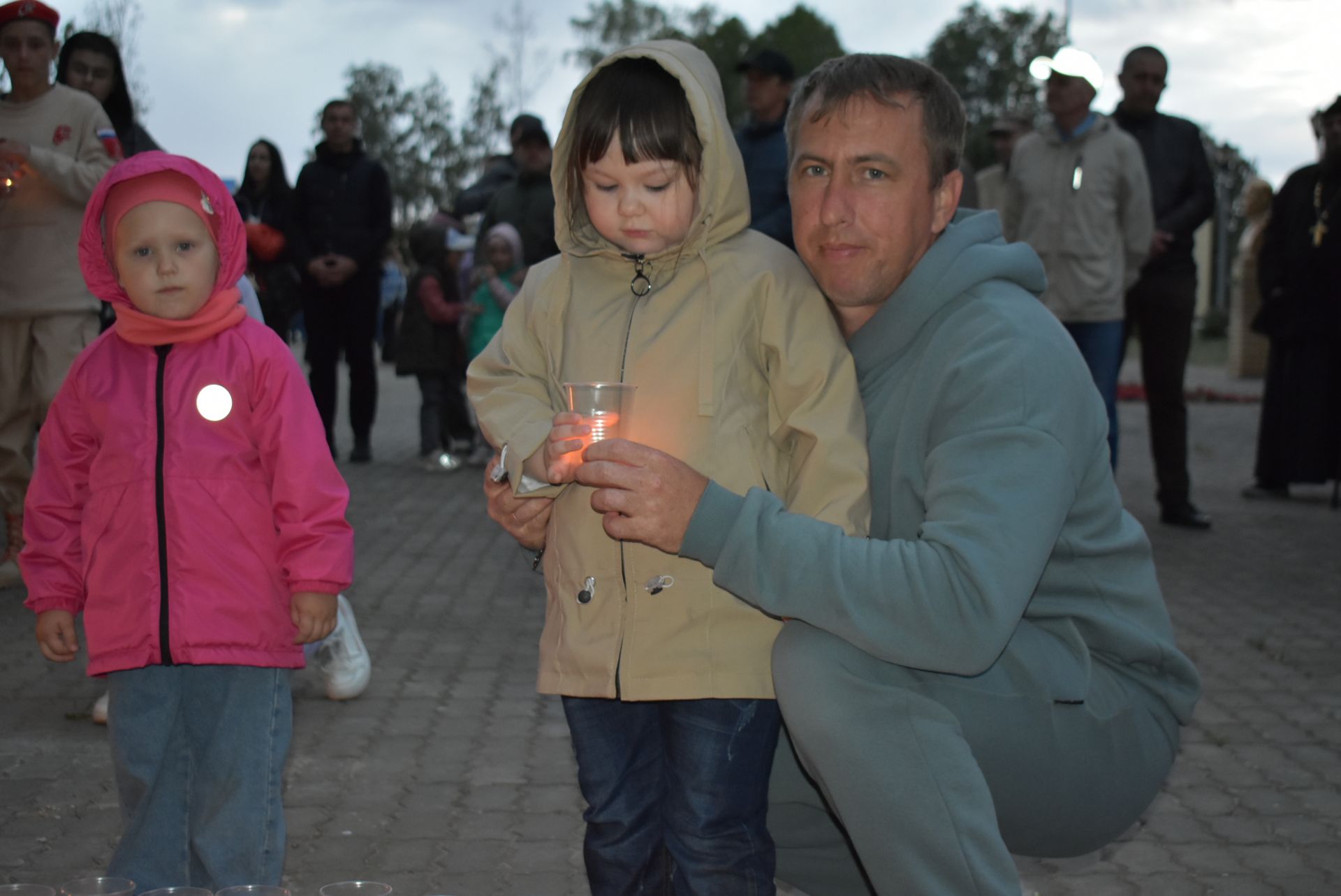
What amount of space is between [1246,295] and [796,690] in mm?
18532

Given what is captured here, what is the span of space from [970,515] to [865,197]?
0.71 m

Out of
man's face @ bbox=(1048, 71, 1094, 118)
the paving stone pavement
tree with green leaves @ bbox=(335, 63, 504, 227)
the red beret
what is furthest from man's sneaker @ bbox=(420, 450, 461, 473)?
tree with green leaves @ bbox=(335, 63, 504, 227)

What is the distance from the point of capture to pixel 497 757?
4598 millimetres

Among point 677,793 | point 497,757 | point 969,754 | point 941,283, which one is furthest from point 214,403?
point 497,757

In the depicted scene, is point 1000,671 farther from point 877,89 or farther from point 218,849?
point 218,849

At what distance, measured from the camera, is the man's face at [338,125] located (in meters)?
10.9

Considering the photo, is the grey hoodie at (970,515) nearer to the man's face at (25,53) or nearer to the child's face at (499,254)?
the man's face at (25,53)

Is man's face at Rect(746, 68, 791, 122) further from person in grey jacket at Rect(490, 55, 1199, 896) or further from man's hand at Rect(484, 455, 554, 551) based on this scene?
man's hand at Rect(484, 455, 554, 551)

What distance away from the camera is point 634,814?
293cm

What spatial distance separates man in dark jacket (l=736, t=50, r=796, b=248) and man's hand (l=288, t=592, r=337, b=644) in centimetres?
460

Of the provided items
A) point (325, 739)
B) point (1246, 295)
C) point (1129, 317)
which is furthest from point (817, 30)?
point (325, 739)

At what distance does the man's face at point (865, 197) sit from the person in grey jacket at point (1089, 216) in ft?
16.8

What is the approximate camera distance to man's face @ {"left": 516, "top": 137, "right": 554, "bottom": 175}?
989 centimetres

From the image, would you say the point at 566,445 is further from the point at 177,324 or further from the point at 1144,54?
the point at 1144,54
